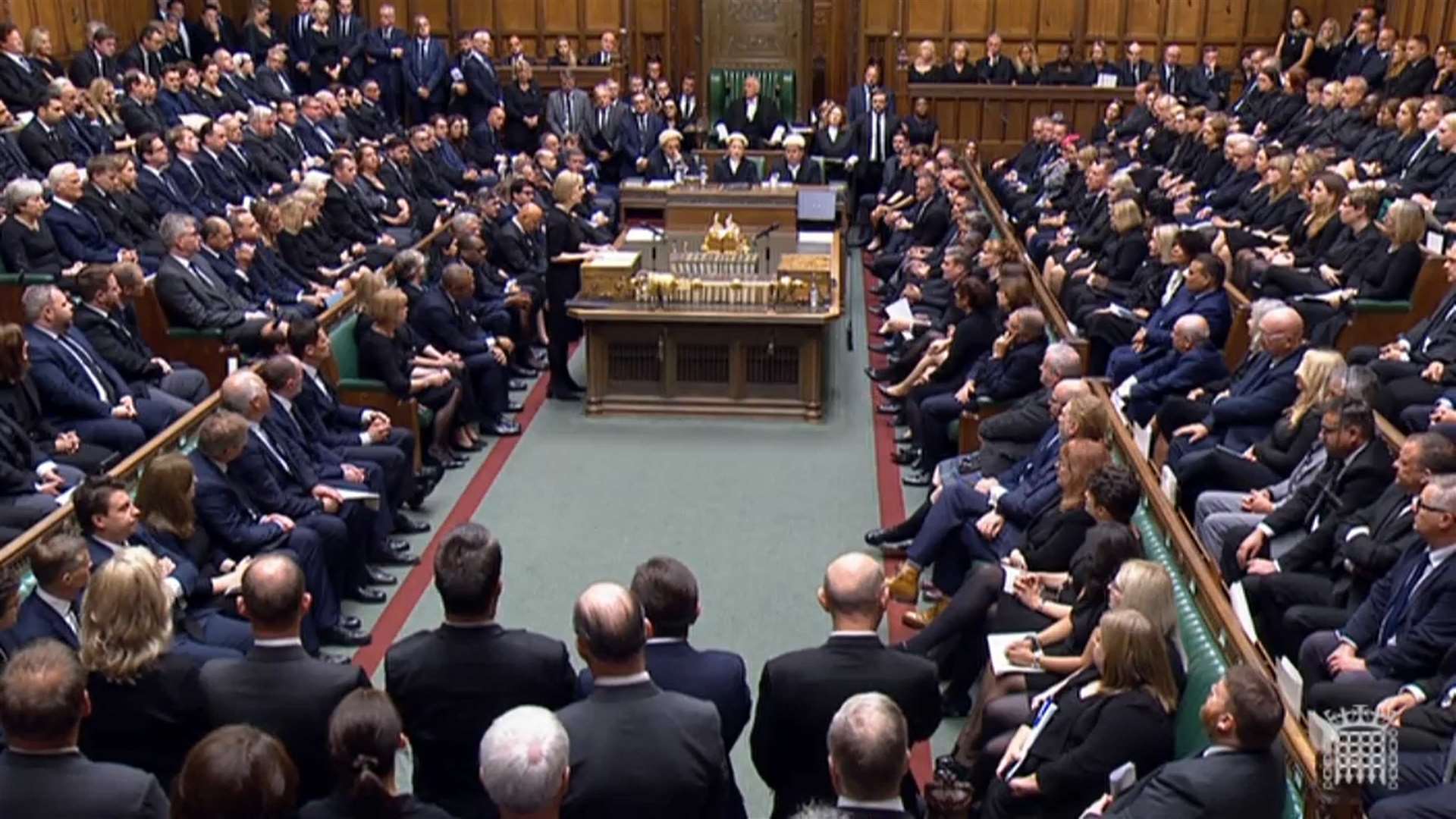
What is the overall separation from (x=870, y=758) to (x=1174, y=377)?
15.1ft

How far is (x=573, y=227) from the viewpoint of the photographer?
9992 mm

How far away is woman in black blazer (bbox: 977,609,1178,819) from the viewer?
3600 millimetres

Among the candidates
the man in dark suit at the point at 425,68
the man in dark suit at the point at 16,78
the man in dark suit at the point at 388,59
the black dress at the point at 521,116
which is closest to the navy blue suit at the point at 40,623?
the man in dark suit at the point at 16,78

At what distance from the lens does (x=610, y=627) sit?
3295 millimetres

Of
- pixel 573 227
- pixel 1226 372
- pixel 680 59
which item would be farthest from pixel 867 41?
pixel 1226 372

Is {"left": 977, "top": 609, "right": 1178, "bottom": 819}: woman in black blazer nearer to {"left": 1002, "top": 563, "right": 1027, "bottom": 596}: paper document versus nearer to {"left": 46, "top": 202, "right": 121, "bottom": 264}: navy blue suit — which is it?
{"left": 1002, "top": 563, "right": 1027, "bottom": 596}: paper document

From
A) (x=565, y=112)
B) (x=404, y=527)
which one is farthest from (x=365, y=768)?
(x=565, y=112)

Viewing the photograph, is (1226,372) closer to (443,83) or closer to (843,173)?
(843,173)

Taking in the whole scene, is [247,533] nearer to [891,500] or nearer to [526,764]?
[526,764]

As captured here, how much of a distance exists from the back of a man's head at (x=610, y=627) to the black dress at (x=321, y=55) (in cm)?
1369

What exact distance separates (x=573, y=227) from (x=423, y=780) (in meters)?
6.68

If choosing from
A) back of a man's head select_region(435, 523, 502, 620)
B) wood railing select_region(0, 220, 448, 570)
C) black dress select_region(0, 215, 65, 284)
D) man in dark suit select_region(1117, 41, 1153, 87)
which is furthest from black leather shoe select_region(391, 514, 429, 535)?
man in dark suit select_region(1117, 41, 1153, 87)

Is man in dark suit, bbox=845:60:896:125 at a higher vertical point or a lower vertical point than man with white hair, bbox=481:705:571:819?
higher

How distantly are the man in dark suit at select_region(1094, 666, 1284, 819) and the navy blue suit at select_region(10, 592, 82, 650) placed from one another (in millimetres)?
3004
